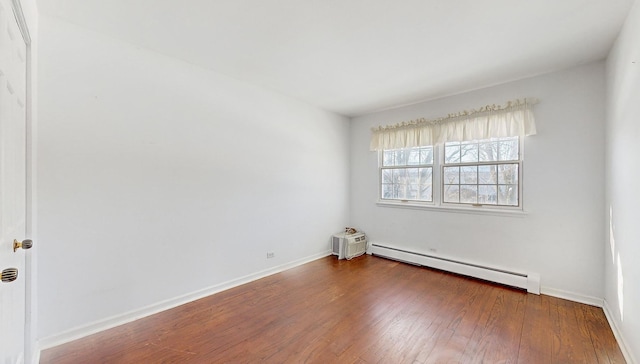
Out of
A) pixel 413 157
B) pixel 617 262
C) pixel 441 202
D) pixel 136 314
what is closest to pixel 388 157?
pixel 413 157

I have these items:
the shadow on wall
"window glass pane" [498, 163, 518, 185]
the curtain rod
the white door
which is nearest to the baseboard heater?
the shadow on wall

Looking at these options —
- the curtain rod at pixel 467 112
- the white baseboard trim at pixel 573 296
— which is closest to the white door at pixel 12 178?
the curtain rod at pixel 467 112

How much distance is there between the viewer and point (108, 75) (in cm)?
227

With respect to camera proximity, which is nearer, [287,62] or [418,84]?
[287,62]

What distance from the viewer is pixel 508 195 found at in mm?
3297

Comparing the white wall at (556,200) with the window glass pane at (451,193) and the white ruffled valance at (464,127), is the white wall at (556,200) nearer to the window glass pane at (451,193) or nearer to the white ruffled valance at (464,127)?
the white ruffled valance at (464,127)

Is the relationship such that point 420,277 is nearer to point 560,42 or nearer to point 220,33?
point 560,42

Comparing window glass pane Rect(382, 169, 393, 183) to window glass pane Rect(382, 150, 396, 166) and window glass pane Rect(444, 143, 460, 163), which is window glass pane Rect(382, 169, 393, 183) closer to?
window glass pane Rect(382, 150, 396, 166)

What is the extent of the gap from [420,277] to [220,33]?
12.0ft

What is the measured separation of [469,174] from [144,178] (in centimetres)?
399

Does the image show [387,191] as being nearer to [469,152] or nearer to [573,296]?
[469,152]

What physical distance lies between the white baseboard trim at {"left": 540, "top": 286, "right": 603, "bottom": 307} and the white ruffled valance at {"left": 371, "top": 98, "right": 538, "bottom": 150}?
182cm

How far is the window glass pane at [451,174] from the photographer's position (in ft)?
12.3

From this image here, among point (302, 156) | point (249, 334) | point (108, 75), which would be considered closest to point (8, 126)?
point (108, 75)
